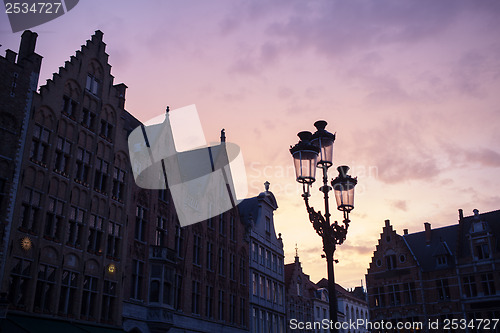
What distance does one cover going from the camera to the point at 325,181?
14.3m

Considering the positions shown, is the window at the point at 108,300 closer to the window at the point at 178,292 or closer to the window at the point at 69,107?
the window at the point at 178,292

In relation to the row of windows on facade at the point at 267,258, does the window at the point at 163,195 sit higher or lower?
higher

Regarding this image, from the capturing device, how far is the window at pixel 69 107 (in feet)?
85.9

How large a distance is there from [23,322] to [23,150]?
7.90 m

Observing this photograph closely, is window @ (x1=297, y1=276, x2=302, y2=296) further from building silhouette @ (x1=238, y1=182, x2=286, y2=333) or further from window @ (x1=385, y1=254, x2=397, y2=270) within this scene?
window @ (x1=385, y1=254, x2=397, y2=270)

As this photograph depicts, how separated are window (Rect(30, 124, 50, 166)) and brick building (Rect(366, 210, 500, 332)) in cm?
4245

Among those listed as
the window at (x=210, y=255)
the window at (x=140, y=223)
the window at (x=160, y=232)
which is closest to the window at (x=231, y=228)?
the window at (x=210, y=255)

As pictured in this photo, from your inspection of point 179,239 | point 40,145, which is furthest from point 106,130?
point 179,239

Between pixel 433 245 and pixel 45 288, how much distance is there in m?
45.7

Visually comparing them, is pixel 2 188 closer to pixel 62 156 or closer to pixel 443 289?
pixel 62 156

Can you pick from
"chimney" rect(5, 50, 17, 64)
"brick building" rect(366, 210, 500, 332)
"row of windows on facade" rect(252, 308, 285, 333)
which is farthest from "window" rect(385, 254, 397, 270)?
"chimney" rect(5, 50, 17, 64)

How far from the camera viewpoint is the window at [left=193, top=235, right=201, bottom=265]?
35219 mm

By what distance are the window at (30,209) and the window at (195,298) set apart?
14204 mm

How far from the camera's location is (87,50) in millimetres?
28578
